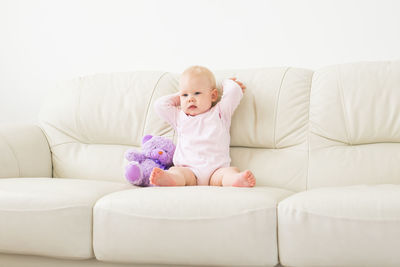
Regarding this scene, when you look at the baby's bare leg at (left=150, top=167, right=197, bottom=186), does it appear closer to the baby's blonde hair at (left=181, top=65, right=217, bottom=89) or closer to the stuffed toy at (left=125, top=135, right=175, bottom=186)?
the stuffed toy at (left=125, top=135, right=175, bottom=186)

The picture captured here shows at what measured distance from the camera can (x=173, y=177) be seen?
2.07m

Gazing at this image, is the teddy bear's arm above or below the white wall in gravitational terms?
below

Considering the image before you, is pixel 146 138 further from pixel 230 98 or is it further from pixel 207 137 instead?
pixel 230 98

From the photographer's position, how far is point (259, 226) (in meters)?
1.62

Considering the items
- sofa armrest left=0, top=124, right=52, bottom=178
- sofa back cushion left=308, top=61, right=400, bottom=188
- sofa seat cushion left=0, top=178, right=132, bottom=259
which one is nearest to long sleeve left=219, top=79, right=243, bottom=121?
sofa back cushion left=308, top=61, right=400, bottom=188

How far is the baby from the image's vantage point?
224 centimetres

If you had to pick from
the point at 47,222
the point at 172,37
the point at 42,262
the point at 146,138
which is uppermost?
the point at 172,37

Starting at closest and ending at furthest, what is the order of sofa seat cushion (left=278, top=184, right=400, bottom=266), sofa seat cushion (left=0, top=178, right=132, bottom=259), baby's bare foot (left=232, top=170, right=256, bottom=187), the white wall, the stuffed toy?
sofa seat cushion (left=278, top=184, right=400, bottom=266) → sofa seat cushion (left=0, top=178, right=132, bottom=259) → baby's bare foot (left=232, top=170, right=256, bottom=187) → the stuffed toy → the white wall

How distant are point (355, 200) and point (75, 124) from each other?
1503 millimetres

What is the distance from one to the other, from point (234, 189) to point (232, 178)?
213 mm

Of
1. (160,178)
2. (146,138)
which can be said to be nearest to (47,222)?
(160,178)

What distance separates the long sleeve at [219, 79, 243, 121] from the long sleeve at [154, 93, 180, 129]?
23 cm

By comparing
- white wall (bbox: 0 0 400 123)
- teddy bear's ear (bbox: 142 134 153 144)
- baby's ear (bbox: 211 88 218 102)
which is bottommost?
teddy bear's ear (bbox: 142 134 153 144)

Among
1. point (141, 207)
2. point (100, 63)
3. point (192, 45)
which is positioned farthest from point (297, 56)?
point (141, 207)
